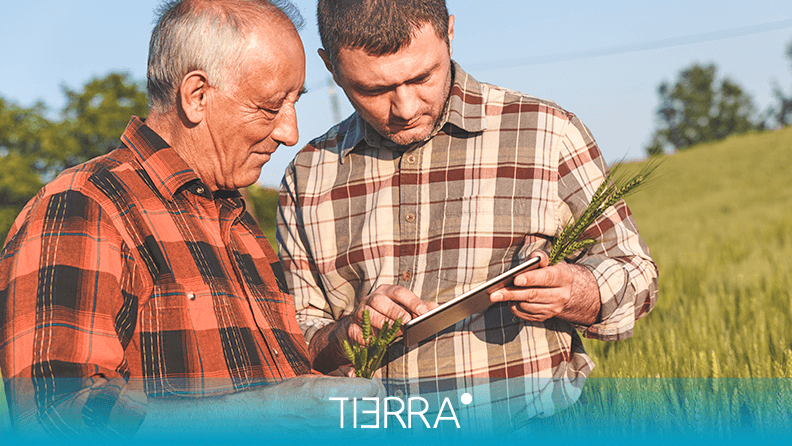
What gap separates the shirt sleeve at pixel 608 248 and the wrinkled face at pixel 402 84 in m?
0.54

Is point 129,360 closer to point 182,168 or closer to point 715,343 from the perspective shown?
point 182,168

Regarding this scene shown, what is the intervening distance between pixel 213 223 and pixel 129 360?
2.09 feet

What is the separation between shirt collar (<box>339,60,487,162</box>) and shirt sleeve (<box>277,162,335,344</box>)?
1.07 ft

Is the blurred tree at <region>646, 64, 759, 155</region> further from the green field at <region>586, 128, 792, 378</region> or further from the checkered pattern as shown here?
the checkered pattern

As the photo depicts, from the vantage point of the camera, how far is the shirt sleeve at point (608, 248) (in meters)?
2.27

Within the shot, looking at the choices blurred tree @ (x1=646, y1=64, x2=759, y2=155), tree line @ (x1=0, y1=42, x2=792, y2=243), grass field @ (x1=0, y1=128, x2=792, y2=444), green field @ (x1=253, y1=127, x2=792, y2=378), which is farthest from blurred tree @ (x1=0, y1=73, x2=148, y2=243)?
blurred tree @ (x1=646, y1=64, x2=759, y2=155)

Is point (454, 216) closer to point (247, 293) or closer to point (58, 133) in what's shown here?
point (247, 293)

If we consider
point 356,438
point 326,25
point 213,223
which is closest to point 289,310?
point 213,223

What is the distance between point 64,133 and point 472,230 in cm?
4020

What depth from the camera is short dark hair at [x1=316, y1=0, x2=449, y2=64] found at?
2.27 meters

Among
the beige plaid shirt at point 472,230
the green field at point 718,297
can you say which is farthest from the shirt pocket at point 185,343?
the green field at point 718,297

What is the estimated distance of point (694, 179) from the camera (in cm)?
2758

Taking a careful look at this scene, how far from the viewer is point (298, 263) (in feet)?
9.15

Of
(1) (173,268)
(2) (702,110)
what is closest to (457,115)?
(1) (173,268)
